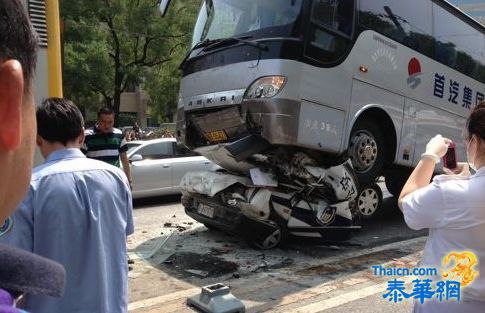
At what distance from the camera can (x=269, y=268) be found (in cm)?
548

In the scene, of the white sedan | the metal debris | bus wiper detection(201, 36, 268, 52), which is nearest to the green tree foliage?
the white sedan

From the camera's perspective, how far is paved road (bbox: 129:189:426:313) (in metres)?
4.49

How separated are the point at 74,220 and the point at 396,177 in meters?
7.12

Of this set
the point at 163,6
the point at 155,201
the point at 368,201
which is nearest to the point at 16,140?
the point at 163,6

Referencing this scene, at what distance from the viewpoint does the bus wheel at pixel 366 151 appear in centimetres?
671

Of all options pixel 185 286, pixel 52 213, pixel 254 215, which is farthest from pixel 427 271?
pixel 254 215

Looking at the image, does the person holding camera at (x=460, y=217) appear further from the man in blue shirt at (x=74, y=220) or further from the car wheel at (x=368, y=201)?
the car wheel at (x=368, y=201)

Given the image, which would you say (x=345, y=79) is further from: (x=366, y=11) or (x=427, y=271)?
(x=427, y=271)

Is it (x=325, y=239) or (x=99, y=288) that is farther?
(x=325, y=239)

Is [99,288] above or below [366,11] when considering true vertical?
below

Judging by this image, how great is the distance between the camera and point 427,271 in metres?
2.29

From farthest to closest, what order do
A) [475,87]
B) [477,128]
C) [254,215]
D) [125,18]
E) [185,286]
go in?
[125,18]
[475,87]
[254,215]
[185,286]
[477,128]

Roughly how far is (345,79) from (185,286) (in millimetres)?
3244

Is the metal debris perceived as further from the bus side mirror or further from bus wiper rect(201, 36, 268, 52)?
the bus side mirror
